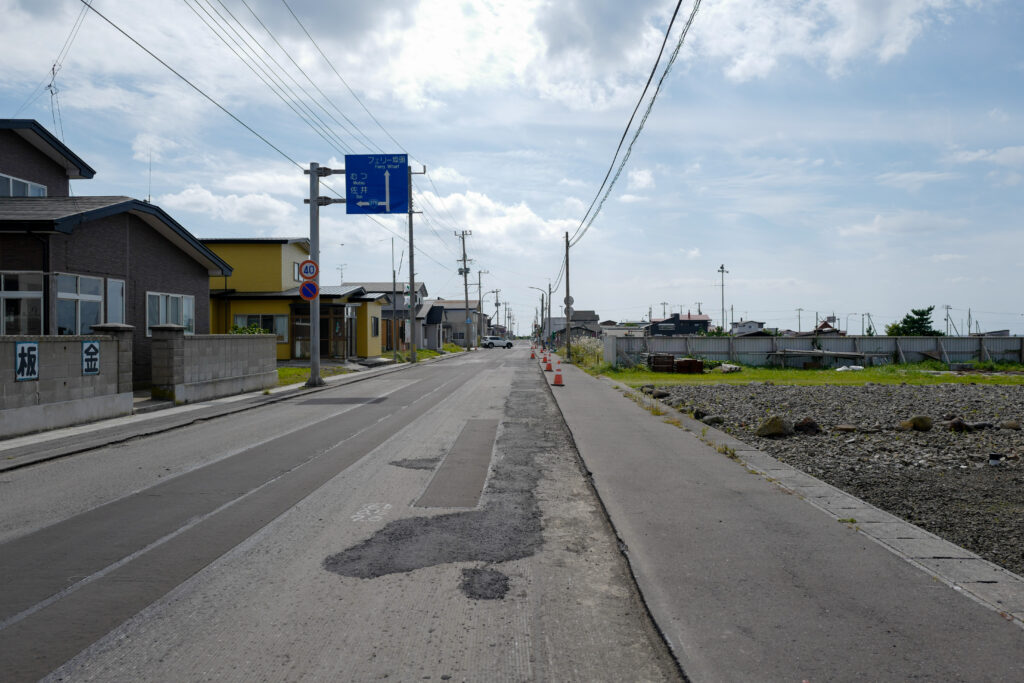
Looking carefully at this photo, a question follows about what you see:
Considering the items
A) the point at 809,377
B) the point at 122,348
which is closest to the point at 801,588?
the point at 122,348

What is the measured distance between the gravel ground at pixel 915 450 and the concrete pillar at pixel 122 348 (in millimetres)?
12366

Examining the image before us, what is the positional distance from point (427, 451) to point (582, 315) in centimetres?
13953

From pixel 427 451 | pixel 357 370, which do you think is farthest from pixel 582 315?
pixel 427 451

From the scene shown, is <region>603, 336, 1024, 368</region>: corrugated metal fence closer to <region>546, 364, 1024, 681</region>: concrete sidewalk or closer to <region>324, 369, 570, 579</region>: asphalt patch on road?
<region>324, 369, 570, 579</region>: asphalt patch on road

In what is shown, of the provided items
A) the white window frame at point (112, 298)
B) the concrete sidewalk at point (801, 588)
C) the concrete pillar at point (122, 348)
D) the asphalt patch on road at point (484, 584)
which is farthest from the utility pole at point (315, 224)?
the asphalt patch on road at point (484, 584)

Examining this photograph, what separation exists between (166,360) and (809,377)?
2469 cm

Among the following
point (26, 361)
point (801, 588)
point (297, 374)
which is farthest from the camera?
point (297, 374)

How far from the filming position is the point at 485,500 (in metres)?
7.12

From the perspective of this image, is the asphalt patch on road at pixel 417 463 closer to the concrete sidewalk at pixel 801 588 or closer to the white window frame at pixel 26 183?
the concrete sidewalk at pixel 801 588

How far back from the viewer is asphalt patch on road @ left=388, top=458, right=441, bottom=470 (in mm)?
8930

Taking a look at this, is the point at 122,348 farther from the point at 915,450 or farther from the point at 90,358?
the point at 915,450

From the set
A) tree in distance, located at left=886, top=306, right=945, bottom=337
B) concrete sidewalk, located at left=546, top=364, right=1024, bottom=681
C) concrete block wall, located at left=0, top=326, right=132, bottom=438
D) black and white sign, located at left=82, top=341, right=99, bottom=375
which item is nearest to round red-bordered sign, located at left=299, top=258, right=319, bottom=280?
concrete block wall, located at left=0, top=326, right=132, bottom=438

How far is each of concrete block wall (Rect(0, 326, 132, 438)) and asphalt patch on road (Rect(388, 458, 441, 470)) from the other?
7117 mm

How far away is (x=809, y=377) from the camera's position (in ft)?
95.1
